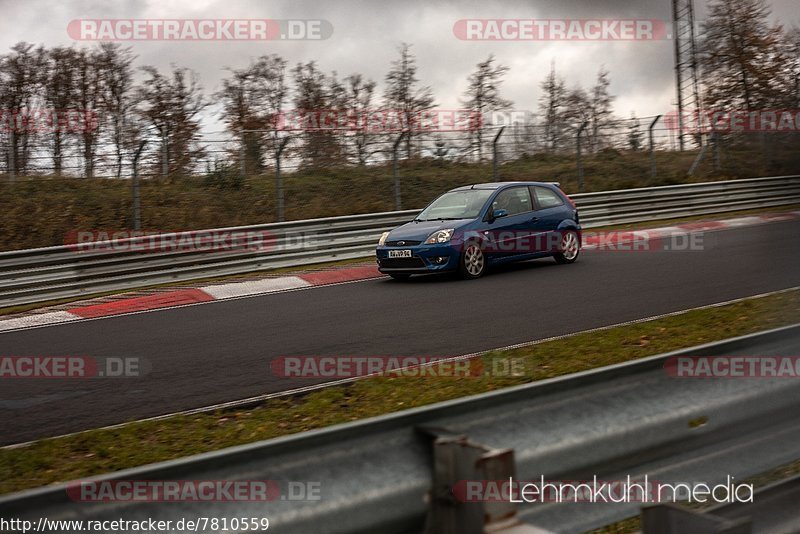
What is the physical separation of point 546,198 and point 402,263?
3065mm

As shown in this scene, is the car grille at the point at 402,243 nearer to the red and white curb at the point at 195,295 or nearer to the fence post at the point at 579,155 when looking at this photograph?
the red and white curb at the point at 195,295

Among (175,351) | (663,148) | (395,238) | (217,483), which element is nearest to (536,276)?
(395,238)

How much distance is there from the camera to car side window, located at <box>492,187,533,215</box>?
14016 millimetres

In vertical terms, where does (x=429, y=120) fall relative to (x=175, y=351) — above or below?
above

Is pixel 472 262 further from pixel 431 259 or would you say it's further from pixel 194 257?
pixel 194 257

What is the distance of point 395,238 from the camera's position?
13.5m

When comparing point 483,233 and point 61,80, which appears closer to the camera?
point 483,233

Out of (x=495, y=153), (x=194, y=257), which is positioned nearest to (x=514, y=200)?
(x=194, y=257)

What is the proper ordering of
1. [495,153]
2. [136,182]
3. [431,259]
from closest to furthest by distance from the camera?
[431,259]
[136,182]
[495,153]

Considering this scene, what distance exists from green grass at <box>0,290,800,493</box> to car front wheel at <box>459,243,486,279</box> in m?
4.85

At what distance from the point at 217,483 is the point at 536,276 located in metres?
11.2

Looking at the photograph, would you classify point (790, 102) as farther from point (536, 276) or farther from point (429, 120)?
point (536, 276)

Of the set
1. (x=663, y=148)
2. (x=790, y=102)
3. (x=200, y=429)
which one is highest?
(x=790, y=102)

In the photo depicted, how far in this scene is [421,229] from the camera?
44.3 feet
